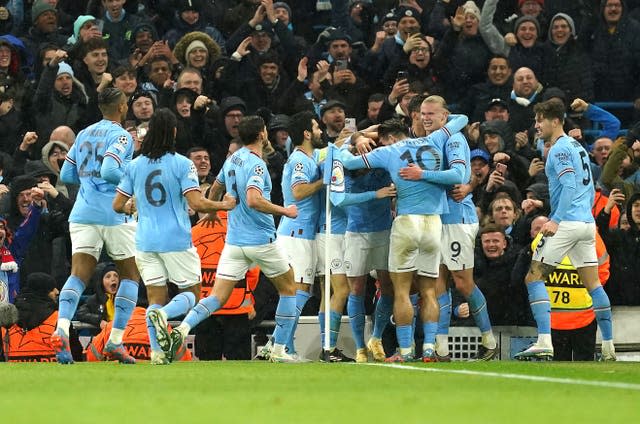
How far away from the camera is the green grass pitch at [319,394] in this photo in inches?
317

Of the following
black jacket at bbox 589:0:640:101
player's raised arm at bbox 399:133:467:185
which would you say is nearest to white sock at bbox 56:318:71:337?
player's raised arm at bbox 399:133:467:185

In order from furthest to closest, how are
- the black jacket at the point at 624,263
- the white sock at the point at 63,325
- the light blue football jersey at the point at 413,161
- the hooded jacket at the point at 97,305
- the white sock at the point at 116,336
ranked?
the hooded jacket at the point at 97,305, the black jacket at the point at 624,263, the light blue football jersey at the point at 413,161, the white sock at the point at 116,336, the white sock at the point at 63,325

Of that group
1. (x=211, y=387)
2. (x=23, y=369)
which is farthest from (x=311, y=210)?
(x=211, y=387)

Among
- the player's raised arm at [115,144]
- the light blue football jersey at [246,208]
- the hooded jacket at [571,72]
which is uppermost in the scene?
the hooded jacket at [571,72]

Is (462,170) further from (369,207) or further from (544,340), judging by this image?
(544,340)

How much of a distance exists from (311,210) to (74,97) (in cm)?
594

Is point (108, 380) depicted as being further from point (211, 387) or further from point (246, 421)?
point (246, 421)

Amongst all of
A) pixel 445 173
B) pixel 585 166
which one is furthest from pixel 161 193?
pixel 585 166

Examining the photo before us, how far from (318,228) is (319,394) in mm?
5937

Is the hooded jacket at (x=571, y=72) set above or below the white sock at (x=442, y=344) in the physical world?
above

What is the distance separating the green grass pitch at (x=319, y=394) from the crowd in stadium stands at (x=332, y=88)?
382 cm

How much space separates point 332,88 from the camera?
20.4 meters

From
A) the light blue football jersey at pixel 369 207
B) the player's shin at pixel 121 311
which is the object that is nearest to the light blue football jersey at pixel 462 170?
the light blue football jersey at pixel 369 207

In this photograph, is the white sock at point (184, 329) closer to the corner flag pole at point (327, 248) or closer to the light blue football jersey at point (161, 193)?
the light blue football jersey at point (161, 193)
